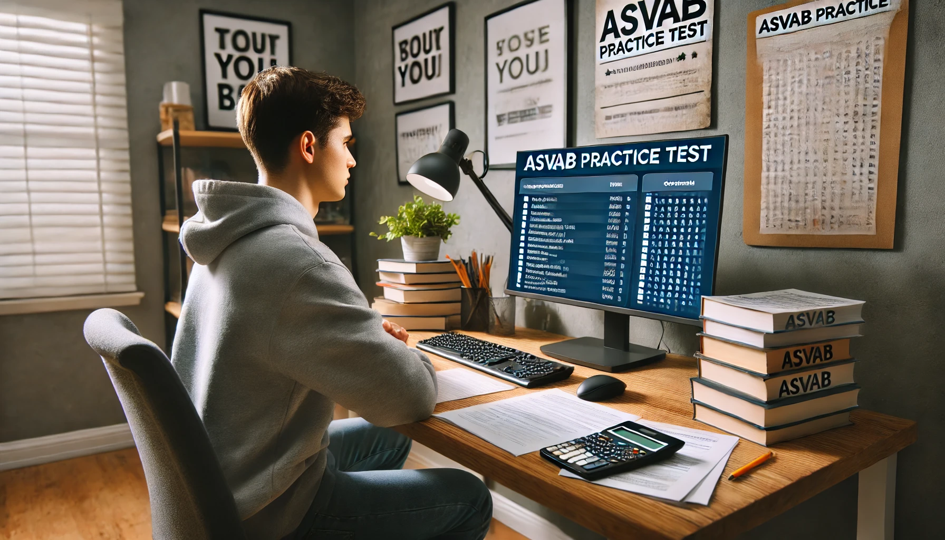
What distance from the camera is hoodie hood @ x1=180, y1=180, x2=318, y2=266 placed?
111 centimetres

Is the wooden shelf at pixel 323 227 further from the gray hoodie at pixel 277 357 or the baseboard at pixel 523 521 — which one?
the gray hoodie at pixel 277 357

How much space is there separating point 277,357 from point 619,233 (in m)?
0.87

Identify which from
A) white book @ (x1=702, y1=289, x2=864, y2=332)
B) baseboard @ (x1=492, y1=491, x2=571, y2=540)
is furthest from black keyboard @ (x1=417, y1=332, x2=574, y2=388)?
baseboard @ (x1=492, y1=491, x2=571, y2=540)

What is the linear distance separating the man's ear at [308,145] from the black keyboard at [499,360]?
23.8 inches

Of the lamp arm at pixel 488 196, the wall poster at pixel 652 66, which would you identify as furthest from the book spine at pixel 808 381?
the lamp arm at pixel 488 196

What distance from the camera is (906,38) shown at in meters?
1.20

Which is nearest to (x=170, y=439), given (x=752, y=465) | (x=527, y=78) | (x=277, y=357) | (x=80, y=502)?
(x=277, y=357)

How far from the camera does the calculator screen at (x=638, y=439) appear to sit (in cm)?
96

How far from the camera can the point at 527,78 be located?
211cm

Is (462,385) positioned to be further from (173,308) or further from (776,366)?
(173,308)

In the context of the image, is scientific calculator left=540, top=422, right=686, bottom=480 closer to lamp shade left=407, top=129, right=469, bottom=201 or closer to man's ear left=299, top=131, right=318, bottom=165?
man's ear left=299, top=131, right=318, bottom=165

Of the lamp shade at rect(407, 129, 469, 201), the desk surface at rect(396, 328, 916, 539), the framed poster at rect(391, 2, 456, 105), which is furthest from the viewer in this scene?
the framed poster at rect(391, 2, 456, 105)

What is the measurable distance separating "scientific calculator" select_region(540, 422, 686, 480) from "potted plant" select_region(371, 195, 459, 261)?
1164 millimetres

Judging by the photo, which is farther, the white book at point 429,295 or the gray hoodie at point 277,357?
the white book at point 429,295
